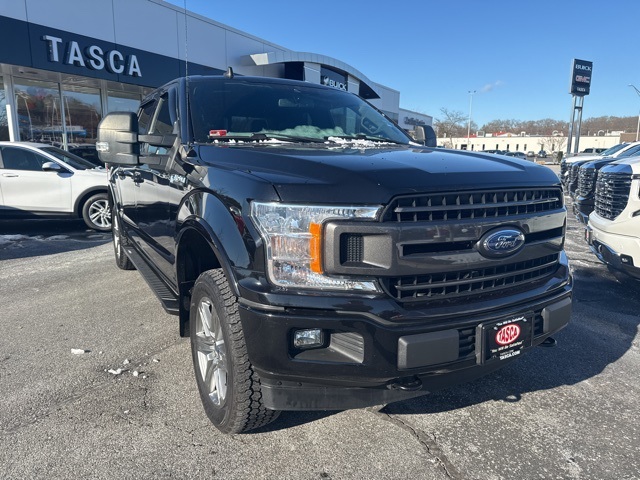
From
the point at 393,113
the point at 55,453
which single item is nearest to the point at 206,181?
the point at 55,453

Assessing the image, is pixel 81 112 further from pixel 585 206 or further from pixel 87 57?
pixel 585 206

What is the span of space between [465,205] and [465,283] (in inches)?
14.1

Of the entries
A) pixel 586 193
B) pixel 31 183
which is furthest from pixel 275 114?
pixel 31 183

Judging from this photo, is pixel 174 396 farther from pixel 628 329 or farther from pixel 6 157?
pixel 6 157

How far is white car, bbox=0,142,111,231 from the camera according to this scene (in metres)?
8.45

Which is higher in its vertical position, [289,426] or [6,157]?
[6,157]

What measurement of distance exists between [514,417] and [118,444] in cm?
217

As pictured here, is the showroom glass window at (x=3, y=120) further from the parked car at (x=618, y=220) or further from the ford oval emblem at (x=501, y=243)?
the ford oval emblem at (x=501, y=243)

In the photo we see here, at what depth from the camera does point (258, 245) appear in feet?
6.70

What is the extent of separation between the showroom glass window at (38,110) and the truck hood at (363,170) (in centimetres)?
1258

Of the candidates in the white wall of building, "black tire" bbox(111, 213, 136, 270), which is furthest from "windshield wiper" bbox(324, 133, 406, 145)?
the white wall of building

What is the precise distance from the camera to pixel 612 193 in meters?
4.89

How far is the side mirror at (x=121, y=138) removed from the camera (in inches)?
127

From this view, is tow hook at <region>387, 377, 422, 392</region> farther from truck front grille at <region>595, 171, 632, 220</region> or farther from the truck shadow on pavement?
the truck shadow on pavement
